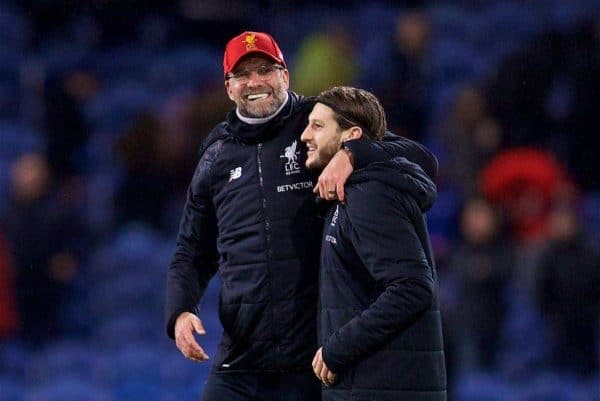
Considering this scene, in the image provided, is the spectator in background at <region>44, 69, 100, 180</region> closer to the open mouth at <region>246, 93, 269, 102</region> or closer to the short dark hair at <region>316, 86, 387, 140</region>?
the open mouth at <region>246, 93, 269, 102</region>

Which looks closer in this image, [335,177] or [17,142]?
[335,177]

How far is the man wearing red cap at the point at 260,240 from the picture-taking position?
418cm

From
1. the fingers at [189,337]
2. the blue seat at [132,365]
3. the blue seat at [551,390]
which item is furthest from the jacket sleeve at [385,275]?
the blue seat at [132,365]

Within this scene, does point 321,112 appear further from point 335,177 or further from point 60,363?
point 60,363

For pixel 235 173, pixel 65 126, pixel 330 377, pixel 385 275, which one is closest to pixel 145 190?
pixel 65 126

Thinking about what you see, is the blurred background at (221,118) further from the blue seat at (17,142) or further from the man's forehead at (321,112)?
the man's forehead at (321,112)

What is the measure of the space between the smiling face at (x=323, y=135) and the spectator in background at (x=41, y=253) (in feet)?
13.5

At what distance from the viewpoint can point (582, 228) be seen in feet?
24.7

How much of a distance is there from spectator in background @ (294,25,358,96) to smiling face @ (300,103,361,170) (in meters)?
5.24

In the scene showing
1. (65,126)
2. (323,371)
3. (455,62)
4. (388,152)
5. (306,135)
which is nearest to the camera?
(323,371)

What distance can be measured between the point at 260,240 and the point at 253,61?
2.02 feet

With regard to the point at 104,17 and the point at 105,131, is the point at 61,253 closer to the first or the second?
the point at 105,131

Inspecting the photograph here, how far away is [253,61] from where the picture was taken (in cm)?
431

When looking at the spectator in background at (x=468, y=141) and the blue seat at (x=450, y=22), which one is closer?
the spectator in background at (x=468, y=141)
